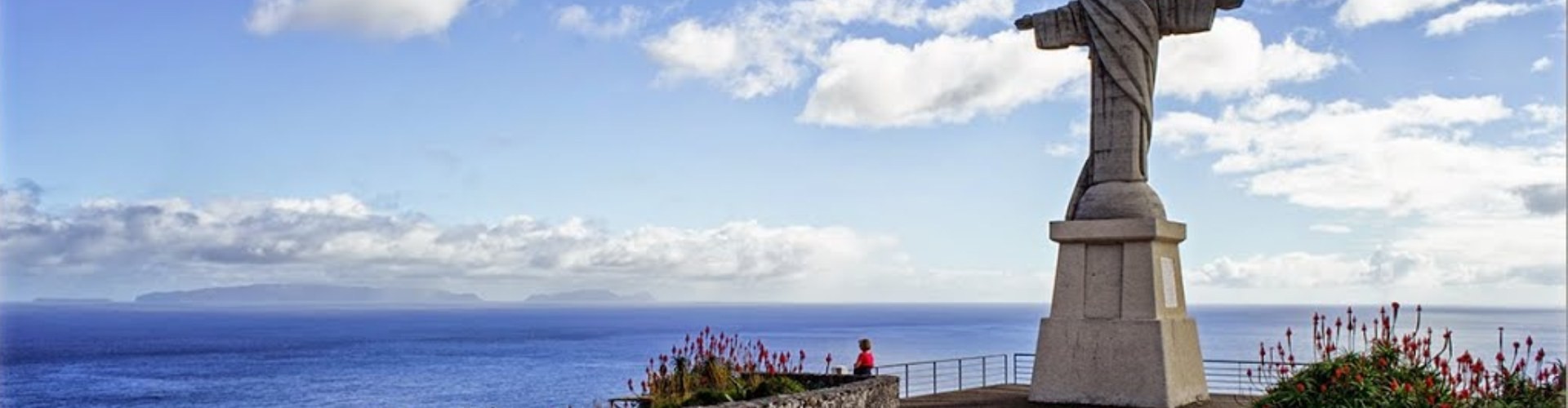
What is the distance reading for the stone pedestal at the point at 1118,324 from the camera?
16.2 metres

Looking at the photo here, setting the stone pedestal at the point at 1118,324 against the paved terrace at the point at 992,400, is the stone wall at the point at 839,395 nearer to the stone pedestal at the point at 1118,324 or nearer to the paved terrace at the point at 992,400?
the paved terrace at the point at 992,400

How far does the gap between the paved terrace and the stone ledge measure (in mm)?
2053

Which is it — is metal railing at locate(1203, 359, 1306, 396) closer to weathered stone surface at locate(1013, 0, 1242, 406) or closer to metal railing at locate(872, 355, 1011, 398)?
weathered stone surface at locate(1013, 0, 1242, 406)

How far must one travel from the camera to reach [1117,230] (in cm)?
1642

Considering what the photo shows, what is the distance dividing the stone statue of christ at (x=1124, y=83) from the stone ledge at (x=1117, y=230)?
0.63ft

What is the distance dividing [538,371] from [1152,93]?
193ft

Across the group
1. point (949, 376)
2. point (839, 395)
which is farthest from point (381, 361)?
point (839, 395)

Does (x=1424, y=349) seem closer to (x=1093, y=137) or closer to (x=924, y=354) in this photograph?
(x=1093, y=137)

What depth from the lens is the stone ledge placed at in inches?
639

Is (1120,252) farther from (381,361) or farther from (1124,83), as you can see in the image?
(381,361)

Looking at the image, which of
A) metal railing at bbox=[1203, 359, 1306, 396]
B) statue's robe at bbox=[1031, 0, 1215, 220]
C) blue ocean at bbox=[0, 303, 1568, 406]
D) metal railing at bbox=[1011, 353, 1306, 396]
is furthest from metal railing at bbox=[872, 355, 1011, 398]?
statue's robe at bbox=[1031, 0, 1215, 220]

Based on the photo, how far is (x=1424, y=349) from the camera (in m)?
10.8

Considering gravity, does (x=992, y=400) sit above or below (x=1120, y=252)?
below

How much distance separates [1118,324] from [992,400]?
191 centimetres
